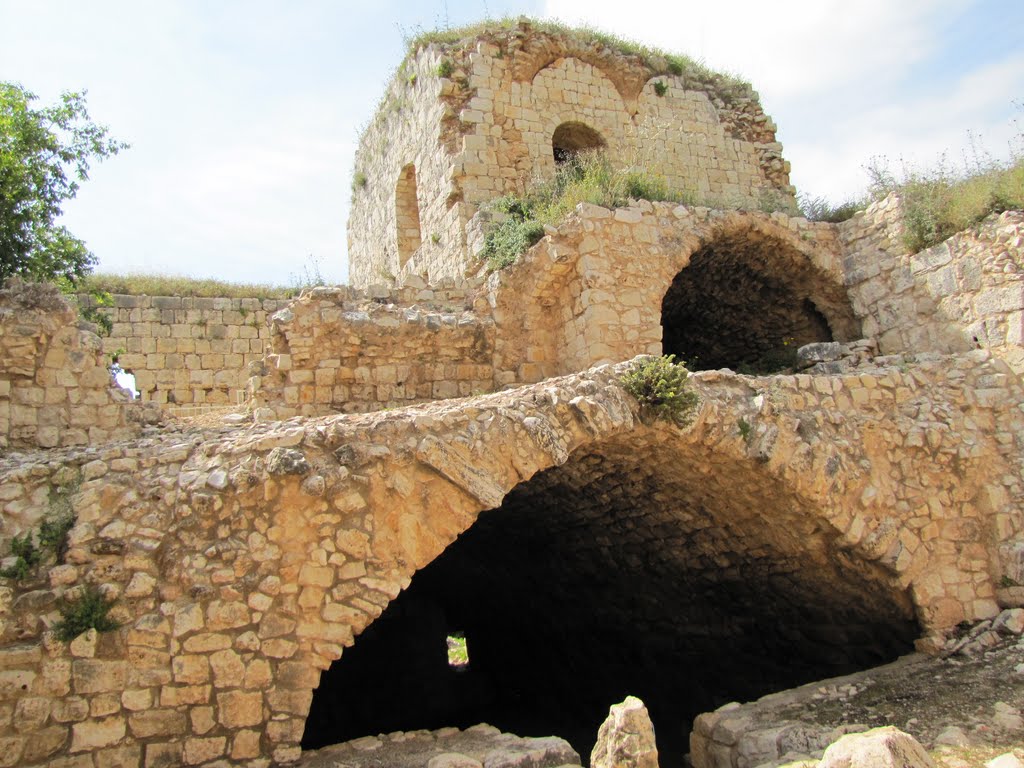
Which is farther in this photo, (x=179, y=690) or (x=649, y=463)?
(x=649, y=463)

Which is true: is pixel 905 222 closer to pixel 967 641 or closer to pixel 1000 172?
pixel 1000 172

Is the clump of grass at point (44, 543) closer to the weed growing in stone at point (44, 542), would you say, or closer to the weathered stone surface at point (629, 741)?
the weed growing in stone at point (44, 542)

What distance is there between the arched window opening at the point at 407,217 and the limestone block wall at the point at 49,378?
24.5 ft

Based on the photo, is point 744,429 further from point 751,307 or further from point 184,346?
point 184,346

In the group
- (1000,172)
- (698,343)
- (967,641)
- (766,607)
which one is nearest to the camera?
(967,641)

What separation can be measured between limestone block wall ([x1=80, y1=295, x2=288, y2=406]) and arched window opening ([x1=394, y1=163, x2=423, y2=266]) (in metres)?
3.14

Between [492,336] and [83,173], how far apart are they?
15.5 ft

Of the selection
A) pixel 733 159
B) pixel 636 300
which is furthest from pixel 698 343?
pixel 733 159

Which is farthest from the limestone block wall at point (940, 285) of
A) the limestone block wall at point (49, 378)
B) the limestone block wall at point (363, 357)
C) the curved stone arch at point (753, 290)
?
the limestone block wall at point (49, 378)

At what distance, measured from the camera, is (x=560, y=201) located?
33.6ft

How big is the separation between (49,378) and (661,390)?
217 inches

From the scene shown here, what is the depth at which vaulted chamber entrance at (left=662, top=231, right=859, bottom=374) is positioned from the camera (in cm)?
1084

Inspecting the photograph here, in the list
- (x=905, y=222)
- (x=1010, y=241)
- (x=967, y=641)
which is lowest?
(x=967, y=641)

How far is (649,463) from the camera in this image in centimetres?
716
